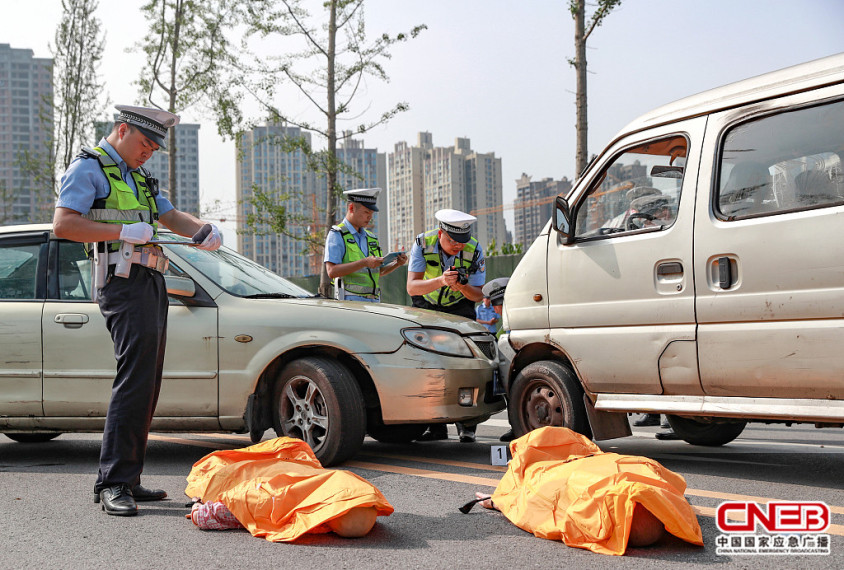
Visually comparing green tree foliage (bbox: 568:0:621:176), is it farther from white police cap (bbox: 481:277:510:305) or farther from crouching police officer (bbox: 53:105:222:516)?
crouching police officer (bbox: 53:105:222:516)

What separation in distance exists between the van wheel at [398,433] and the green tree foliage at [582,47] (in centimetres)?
640

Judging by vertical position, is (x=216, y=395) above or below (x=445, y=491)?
above

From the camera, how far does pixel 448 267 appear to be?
731 centimetres

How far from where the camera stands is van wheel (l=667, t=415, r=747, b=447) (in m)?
6.11

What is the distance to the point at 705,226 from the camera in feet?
15.6

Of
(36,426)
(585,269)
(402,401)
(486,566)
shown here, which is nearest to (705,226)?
(585,269)

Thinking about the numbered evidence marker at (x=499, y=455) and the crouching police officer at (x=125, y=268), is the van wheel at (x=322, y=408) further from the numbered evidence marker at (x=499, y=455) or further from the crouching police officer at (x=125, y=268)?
the crouching police officer at (x=125, y=268)

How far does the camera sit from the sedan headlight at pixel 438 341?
5.46 meters

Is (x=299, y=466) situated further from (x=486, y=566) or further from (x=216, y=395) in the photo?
(x=216, y=395)

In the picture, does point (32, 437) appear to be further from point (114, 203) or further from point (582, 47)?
point (582, 47)

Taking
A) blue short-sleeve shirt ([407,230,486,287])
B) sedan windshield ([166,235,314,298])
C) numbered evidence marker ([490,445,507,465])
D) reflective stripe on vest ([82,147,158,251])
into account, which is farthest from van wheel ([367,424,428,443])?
reflective stripe on vest ([82,147,158,251])

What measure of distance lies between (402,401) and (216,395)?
117 centimetres

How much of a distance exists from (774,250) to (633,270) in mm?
842

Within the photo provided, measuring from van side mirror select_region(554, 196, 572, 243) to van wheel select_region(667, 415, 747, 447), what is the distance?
1652 mm
